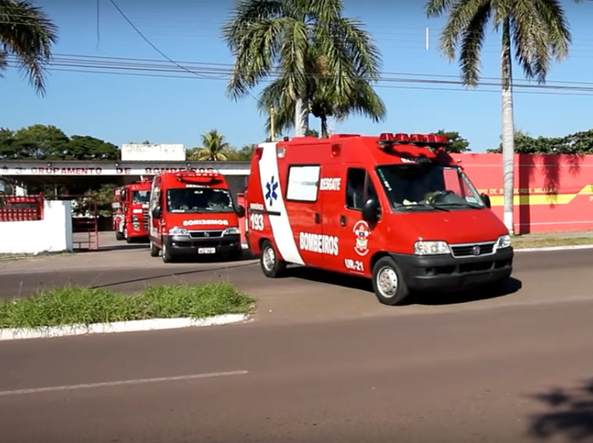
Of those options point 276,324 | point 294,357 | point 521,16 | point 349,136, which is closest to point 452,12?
point 521,16

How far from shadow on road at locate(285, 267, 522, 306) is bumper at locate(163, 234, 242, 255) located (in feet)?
11.8

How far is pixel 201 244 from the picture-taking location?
1812cm

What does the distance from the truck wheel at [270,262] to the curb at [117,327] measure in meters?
4.36

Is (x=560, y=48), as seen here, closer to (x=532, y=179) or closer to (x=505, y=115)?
(x=505, y=115)

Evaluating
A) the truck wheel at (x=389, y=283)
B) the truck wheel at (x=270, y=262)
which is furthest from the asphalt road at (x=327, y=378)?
the truck wheel at (x=270, y=262)

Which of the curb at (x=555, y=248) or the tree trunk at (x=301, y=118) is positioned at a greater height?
the tree trunk at (x=301, y=118)

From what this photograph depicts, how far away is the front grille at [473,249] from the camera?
34.5ft

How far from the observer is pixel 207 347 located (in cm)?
839

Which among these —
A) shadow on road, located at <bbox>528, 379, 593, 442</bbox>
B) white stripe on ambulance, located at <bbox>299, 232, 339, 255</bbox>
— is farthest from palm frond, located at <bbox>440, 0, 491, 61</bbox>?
shadow on road, located at <bbox>528, 379, 593, 442</bbox>

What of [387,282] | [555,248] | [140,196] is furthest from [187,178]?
[555,248]

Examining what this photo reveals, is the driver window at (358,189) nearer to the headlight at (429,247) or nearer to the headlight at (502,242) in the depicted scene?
the headlight at (429,247)

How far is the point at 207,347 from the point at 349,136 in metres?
5.16

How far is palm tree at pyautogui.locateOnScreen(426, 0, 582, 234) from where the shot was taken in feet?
76.5

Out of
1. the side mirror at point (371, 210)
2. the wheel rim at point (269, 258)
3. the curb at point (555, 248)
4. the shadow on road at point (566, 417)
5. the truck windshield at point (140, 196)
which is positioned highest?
the truck windshield at point (140, 196)
